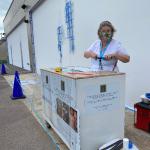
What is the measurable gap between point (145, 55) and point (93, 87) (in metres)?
1.55

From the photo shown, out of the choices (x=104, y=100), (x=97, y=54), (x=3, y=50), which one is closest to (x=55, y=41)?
(x=97, y=54)

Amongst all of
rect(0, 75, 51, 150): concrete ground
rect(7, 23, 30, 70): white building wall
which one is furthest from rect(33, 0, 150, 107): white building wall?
rect(7, 23, 30, 70): white building wall

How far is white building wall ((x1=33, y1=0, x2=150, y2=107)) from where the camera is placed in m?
2.91

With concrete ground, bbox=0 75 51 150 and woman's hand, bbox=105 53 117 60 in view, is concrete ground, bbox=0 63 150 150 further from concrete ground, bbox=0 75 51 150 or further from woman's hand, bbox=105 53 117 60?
woman's hand, bbox=105 53 117 60

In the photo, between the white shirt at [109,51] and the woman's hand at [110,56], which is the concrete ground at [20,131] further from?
the woman's hand at [110,56]

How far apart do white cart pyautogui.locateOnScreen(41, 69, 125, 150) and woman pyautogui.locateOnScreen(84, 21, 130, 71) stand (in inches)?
17.1

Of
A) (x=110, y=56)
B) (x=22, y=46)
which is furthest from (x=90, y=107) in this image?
(x=22, y=46)

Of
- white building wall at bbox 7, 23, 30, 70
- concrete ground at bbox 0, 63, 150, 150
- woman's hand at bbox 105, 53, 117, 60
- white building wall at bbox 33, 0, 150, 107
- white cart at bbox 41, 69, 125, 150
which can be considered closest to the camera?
white cart at bbox 41, 69, 125, 150

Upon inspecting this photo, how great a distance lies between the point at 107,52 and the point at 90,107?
81 cm

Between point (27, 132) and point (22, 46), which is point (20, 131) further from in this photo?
point (22, 46)

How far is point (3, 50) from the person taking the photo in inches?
926

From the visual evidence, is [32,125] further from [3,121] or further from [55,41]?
[55,41]

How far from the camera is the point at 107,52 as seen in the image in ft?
7.39

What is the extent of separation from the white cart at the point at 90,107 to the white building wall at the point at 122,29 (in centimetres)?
128
